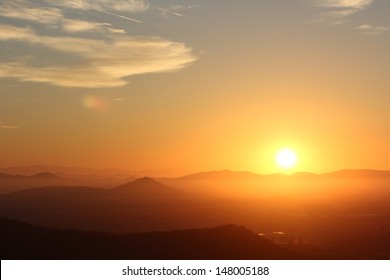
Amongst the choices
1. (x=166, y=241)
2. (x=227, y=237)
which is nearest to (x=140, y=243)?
(x=166, y=241)

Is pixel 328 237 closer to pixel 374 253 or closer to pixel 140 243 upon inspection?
pixel 374 253

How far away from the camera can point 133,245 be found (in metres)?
63.8

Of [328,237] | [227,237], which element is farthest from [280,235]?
[227,237]

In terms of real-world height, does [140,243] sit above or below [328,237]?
below

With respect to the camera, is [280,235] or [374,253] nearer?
[374,253]

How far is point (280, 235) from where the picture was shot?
169000 mm

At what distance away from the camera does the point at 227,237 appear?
71750 mm

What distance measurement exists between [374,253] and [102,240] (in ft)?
262

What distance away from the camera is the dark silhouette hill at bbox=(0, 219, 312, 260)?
201 feet

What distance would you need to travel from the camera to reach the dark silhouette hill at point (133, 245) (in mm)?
61188
